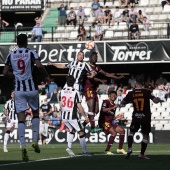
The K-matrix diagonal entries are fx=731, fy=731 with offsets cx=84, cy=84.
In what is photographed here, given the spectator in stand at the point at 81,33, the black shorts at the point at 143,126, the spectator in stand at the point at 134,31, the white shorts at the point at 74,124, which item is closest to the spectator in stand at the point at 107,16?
the spectator in stand at the point at 81,33

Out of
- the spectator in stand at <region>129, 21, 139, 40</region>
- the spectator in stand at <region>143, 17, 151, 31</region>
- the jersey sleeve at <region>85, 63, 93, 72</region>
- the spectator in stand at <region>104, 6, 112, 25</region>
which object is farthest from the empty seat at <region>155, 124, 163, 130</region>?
the jersey sleeve at <region>85, 63, 93, 72</region>

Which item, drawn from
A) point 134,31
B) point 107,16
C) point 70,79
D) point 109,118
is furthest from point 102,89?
point 70,79

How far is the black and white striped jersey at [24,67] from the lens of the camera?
47.3 ft

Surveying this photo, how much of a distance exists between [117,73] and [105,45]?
3655 millimetres

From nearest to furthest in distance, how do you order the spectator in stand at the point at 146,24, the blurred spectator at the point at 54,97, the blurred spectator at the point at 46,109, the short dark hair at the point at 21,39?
the short dark hair at the point at 21,39, the blurred spectator at the point at 46,109, the blurred spectator at the point at 54,97, the spectator in stand at the point at 146,24

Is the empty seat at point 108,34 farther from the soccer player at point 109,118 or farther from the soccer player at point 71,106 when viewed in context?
the soccer player at point 71,106

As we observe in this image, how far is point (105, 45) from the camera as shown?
35.0m

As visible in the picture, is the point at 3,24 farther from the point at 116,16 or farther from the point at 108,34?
the point at 108,34

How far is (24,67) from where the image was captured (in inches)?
567

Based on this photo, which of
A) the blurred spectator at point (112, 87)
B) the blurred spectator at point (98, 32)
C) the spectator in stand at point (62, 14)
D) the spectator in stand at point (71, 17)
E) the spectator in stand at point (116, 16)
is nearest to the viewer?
the blurred spectator at point (112, 87)

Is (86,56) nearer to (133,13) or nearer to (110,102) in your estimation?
(133,13)

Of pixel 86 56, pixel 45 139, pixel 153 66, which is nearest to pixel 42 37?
pixel 86 56

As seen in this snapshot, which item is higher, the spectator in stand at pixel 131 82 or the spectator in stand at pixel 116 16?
the spectator in stand at pixel 116 16

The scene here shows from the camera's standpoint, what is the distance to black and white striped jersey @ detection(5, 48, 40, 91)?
1441 cm
